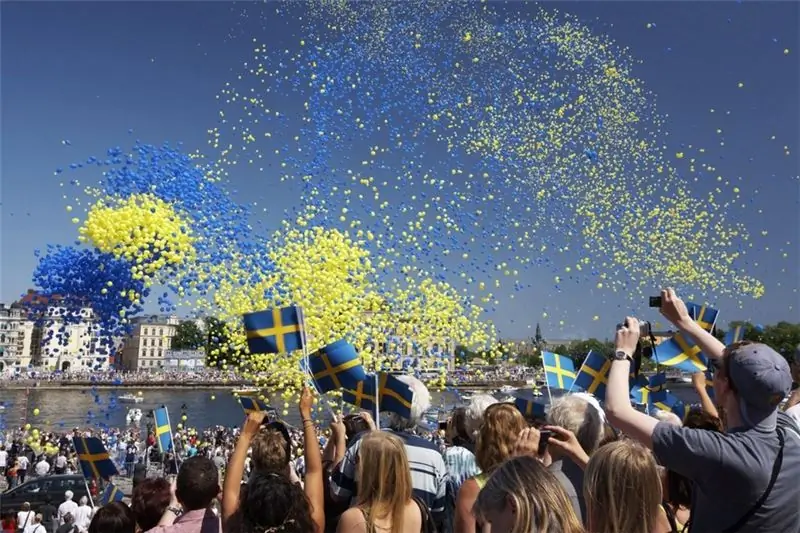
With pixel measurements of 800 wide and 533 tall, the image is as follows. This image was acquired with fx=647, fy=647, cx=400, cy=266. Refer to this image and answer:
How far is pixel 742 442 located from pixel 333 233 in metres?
10.7

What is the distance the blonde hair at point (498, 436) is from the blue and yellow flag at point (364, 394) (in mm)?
3085

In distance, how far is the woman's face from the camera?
2.05m

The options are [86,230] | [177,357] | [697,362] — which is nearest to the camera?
[697,362]

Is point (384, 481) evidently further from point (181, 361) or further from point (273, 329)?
point (181, 361)

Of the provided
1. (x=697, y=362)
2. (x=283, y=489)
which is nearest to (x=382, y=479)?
(x=283, y=489)

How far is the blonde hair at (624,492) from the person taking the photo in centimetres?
239

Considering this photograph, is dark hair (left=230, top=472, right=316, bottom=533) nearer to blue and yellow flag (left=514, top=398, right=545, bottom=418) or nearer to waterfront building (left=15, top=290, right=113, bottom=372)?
blue and yellow flag (left=514, top=398, right=545, bottom=418)

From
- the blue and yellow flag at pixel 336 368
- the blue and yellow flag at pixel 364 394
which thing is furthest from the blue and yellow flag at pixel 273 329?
the blue and yellow flag at pixel 364 394

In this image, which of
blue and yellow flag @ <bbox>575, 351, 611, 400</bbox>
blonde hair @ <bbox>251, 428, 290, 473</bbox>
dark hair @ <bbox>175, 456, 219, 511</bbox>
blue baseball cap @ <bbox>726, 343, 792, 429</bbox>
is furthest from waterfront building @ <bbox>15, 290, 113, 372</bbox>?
blue baseball cap @ <bbox>726, 343, 792, 429</bbox>

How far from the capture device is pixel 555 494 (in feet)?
6.80

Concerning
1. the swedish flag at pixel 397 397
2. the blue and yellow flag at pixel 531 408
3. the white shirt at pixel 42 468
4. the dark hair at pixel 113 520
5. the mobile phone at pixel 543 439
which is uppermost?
the swedish flag at pixel 397 397

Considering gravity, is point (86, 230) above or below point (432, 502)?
above

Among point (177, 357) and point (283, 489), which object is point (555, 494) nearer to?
point (283, 489)

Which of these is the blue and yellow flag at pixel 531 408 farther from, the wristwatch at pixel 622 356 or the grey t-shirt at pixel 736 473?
the grey t-shirt at pixel 736 473
